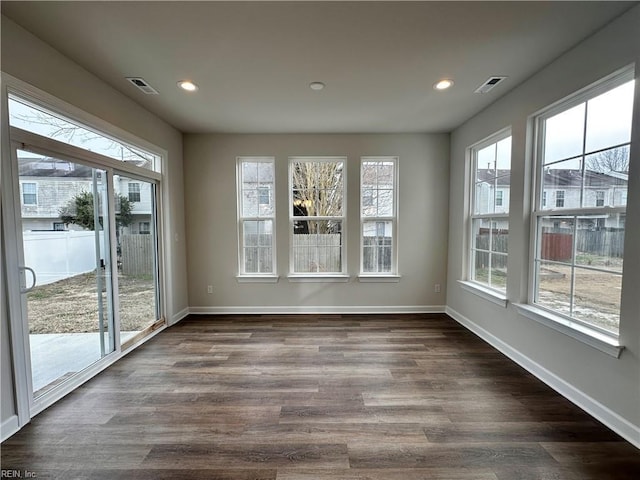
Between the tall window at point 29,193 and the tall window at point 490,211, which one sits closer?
the tall window at point 29,193

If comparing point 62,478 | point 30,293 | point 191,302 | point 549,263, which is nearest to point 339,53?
point 549,263

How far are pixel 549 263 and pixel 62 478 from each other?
3.66 m

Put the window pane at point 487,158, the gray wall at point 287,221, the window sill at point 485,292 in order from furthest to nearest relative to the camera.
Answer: the gray wall at point 287,221, the window pane at point 487,158, the window sill at point 485,292

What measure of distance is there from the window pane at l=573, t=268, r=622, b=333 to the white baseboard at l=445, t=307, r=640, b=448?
0.53 meters

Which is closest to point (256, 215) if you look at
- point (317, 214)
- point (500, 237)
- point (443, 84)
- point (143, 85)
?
point (317, 214)

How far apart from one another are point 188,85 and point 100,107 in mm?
797

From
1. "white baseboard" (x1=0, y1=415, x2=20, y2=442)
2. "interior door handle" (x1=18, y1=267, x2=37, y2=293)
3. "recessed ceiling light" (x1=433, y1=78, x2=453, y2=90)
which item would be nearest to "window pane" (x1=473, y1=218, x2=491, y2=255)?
"recessed ceiling light" (x1=433, y1=78, x2=453, y2=90)

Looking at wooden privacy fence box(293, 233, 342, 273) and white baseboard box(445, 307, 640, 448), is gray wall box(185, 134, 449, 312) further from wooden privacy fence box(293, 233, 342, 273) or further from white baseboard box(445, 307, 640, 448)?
white baseboard box(445, 307, 640, 448)

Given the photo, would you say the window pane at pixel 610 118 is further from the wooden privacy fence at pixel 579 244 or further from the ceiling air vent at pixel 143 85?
the ceiling air vent at pixel 143 85

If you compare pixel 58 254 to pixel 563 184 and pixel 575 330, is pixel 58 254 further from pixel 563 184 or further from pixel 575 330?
pixel 563 184

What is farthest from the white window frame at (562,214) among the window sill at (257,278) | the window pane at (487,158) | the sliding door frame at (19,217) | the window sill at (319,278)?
the sliding door frame at (19,217)

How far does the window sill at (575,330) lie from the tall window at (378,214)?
181cm

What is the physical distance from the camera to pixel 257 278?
A: 4.14 meters

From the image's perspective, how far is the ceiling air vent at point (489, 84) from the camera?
99.3 inches
